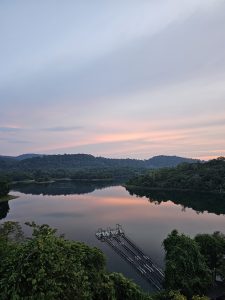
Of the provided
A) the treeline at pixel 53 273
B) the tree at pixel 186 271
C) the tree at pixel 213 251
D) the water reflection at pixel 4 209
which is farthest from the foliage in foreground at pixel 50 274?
the water reflection at pixel 4 209

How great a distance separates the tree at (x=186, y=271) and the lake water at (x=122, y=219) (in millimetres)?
6796

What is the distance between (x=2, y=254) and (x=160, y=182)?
116978 mm

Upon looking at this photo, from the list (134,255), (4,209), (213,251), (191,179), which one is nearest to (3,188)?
(4,209)

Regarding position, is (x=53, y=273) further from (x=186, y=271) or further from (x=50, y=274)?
(x=186, y=271)

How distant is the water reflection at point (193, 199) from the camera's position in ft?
271

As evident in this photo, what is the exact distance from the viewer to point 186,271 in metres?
26.8

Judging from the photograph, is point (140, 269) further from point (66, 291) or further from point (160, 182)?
point (160, 182)

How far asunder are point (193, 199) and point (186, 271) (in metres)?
74.4

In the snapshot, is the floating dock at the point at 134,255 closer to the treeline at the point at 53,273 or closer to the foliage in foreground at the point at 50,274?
the treeline at the point at 53,273

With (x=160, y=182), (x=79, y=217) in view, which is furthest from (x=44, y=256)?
(x=160, y=182)

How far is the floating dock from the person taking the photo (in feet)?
111

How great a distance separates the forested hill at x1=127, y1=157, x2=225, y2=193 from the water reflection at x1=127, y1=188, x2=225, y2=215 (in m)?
6.32

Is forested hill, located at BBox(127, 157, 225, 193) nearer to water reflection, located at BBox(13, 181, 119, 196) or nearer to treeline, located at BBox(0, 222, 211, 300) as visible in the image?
water reflection, located at BBox(13, 181, 119, 196)

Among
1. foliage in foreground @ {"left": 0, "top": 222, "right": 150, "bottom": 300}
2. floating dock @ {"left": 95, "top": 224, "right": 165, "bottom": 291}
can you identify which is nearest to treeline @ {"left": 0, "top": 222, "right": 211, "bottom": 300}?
foliage in foreground @ {"left": 0, "top": 222, "right": 150, "bottom": 300}
